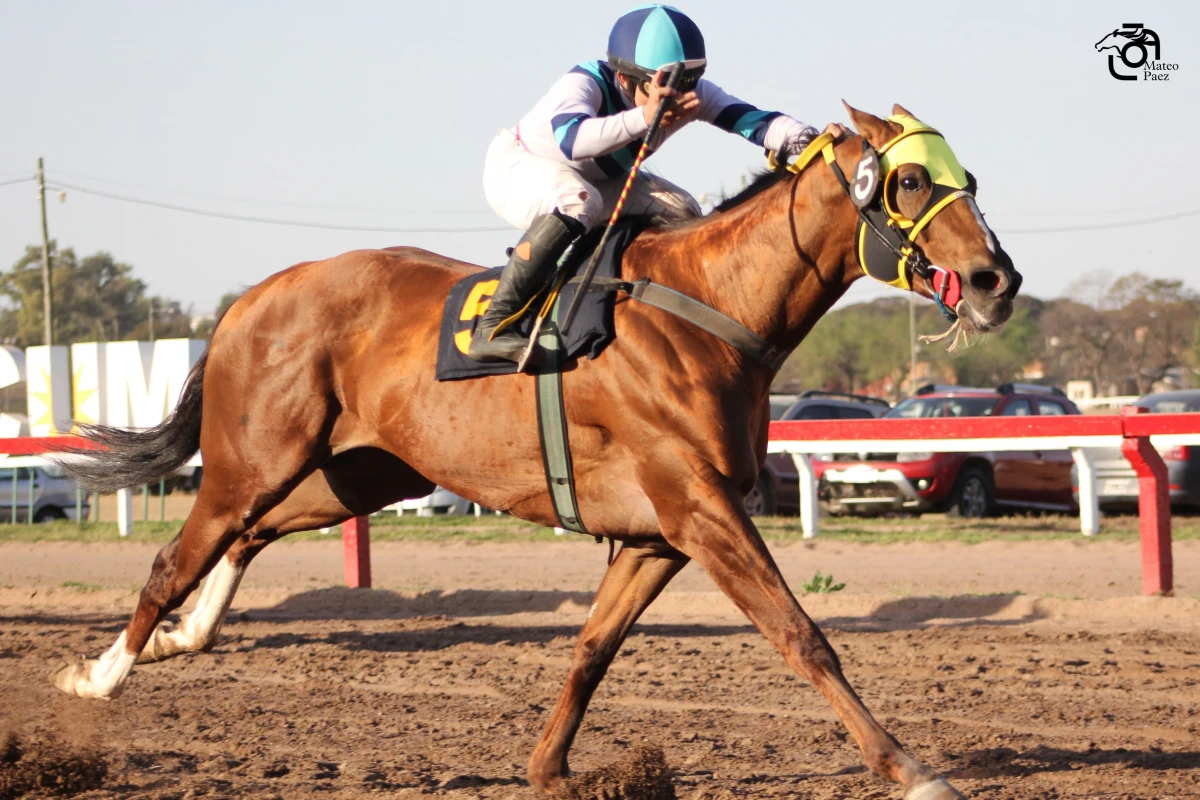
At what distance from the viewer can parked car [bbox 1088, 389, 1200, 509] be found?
15.4 metres

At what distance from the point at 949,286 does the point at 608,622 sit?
1.78 m

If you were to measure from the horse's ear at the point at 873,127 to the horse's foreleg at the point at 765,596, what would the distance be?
1246 mm

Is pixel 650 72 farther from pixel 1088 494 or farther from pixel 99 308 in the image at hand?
pixel 99 308

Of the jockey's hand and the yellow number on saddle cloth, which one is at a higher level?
the jockey's hand

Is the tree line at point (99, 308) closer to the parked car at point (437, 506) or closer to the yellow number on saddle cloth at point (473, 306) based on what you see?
the parked car at point (437, 506)

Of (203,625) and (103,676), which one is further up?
(203,625)

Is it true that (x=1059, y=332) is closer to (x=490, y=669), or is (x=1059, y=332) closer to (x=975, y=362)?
(x=975, y=362)

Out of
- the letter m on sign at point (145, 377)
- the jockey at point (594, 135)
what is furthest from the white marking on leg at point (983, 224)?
the letter m on sign at point (145, 377)

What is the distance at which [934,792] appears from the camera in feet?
12.5

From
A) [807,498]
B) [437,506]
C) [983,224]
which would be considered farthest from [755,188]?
[437,506]

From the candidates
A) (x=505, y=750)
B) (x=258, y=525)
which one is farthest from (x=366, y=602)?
(x=505, y=750)

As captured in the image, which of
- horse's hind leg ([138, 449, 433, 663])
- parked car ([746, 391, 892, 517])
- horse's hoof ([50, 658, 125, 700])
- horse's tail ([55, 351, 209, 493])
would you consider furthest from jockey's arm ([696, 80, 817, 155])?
parked car ([746, 391, 892, 517])

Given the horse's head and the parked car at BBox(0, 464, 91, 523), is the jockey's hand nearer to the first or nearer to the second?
the horse's head

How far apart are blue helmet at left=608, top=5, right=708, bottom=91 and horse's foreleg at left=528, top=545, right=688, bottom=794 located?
1.74 meters
